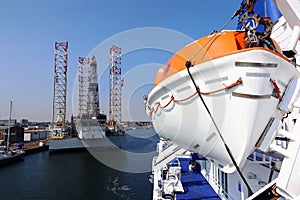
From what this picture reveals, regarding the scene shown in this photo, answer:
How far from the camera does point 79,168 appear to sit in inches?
866

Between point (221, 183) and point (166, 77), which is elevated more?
point (166, 77)

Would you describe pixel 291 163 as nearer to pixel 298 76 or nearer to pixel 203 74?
pixel 298 76

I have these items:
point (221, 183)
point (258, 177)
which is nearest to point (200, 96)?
point (258, 177)

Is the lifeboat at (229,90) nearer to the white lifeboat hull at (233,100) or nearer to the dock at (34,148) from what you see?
the white lifeboat hull at (233,100)

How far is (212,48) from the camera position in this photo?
2607mm

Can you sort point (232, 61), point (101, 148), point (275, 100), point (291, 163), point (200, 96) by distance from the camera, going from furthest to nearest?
point (101, 148), point (200, 96), point (275, 100), point (232, 61), point (291, 163)

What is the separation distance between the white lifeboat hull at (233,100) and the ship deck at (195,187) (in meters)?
4.10

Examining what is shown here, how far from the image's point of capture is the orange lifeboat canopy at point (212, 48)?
2488 mm

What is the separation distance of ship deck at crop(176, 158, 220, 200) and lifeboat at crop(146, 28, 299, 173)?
4061 millimetres

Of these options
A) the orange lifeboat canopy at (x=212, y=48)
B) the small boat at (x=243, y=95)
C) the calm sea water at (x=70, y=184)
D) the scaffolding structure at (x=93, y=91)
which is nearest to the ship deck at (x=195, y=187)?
the small boat at (x=243, y=95)

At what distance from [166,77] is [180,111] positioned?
1.96 ft

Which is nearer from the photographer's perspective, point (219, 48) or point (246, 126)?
point (246, 126)

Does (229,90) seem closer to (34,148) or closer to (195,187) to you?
(195,187)

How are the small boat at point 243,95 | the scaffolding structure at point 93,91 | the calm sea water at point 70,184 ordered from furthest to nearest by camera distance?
the scaffolding structure at point 93,91, the calm sea water at point 70,184, the small boat at point 243,95
